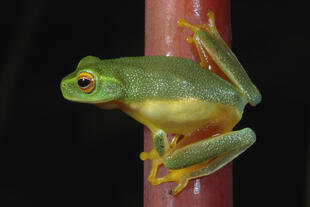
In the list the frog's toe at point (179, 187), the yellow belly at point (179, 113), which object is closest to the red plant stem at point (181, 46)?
the frog's toe at point (179, 187)

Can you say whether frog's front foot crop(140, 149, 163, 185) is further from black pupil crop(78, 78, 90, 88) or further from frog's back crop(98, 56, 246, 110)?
black pupil crop(78, 78, 90, 88)

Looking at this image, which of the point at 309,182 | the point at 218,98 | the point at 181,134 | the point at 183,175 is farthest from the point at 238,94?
the point at 309,182

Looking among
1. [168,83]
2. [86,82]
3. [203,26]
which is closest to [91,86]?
[86,82]

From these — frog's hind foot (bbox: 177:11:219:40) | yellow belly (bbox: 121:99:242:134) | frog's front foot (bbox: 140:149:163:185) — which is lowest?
frog's front foot (bbox: 140:149:163:185)

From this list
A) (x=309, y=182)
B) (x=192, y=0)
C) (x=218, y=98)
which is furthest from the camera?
(x=309, y=182)

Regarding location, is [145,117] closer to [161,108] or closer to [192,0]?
[161,108]

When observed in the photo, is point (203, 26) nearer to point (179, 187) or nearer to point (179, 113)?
point (179, 113)

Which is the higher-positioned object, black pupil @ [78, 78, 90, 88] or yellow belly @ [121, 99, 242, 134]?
black pupil @ [78, 78, 90, 88]

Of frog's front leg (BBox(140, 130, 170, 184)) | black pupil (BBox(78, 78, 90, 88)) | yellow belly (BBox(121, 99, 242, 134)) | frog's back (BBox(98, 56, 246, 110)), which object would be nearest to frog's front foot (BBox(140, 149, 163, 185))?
frog's front leg (BBox(140, 130, 170, 184))
